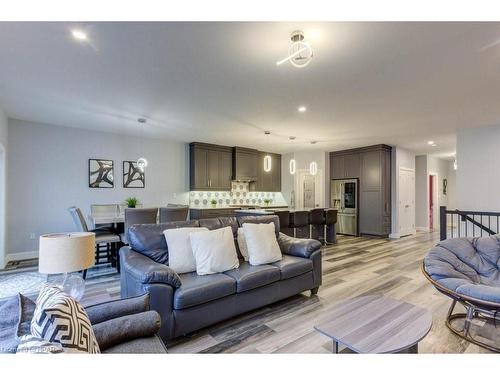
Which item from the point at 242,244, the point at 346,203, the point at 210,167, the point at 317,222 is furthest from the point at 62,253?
the point at 346,203

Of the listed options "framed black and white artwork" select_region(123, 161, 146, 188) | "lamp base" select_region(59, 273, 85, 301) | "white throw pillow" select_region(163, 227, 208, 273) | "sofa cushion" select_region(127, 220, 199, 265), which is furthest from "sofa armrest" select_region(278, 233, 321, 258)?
"framed black and white artwork" select_region(123, 161, 146, 188)

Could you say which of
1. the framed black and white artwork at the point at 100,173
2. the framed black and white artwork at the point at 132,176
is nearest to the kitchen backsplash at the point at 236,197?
the framed black and white artwork at the point at 132,176

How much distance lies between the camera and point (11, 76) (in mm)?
3191

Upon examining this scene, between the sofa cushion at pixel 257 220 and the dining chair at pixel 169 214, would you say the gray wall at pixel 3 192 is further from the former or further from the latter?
the sofa cushion at pixel 257 220

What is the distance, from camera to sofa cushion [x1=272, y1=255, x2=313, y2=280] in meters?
3.02

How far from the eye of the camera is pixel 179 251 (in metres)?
2.78

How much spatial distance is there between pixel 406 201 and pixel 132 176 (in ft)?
25.8

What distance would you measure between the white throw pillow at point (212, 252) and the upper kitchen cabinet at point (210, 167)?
4426 millimetres

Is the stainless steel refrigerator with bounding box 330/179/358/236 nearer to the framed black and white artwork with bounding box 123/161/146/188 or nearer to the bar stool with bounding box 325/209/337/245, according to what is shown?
the bar stool with bounding box 325/209/337/245

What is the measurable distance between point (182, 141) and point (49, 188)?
122 inches

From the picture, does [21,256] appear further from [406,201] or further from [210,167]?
[406,201]

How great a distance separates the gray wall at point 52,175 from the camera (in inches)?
203

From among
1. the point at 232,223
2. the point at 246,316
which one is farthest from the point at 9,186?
the point at 246,316
